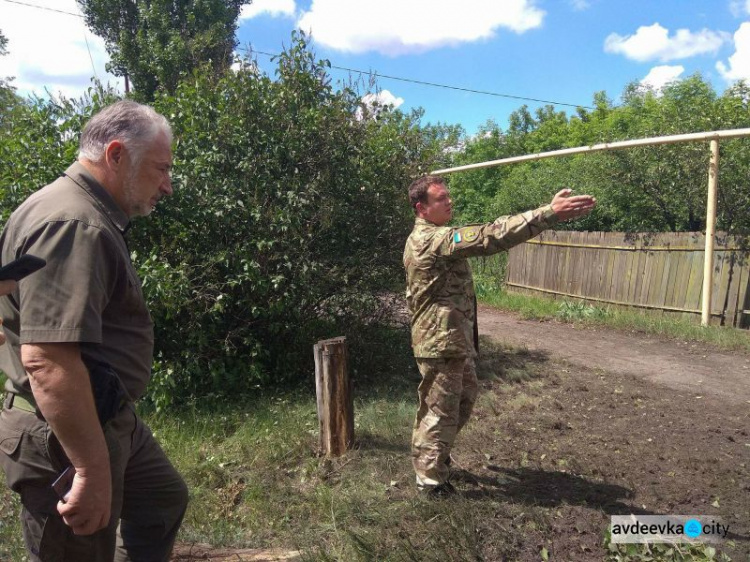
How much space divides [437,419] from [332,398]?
42.6 inches

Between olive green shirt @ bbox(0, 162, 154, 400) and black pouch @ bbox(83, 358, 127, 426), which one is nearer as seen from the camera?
olive green shirt @ bbox(0, 162, 154, 400)

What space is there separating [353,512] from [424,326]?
123 cm

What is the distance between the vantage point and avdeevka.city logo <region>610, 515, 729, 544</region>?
10.6 feet

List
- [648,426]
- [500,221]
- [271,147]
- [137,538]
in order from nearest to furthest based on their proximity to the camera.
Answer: [137,538] → [500,221] → [648,426] → [271,147]

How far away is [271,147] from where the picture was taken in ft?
20.4

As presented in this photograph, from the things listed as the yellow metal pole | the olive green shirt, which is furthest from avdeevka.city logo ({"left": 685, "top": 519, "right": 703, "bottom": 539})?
the yellow metal pole

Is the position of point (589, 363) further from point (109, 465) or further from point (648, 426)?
A: point (109, 465)

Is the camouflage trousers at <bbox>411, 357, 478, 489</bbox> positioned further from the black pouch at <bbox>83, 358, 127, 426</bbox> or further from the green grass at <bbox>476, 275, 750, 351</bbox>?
the green grass at <bbox>476, 275, 750, 351</bbox>

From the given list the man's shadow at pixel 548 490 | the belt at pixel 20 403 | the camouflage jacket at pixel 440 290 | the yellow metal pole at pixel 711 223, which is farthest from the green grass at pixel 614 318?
the belt at pixel 20 403

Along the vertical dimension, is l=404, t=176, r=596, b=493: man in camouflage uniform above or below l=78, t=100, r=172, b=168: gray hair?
below

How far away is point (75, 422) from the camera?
1730mm

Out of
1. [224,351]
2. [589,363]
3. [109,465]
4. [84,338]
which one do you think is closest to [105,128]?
[84,338]

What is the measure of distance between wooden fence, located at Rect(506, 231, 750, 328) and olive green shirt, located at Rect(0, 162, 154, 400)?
9.35 m

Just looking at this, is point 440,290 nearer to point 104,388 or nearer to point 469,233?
point 469,233
